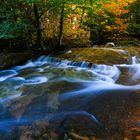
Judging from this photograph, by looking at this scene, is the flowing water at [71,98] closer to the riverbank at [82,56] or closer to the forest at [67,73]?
the forest at [67,73]

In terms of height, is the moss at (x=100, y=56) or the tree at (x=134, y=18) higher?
the tree at (x=134, y=18)

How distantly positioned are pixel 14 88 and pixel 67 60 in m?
3.58

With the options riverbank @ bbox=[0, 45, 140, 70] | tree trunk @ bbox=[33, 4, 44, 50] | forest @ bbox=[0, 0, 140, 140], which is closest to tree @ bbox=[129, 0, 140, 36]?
forest @ bbox=[0, 0, 140, 140]

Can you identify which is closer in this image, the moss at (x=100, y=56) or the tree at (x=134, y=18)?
the moss at (x=100, y=56)

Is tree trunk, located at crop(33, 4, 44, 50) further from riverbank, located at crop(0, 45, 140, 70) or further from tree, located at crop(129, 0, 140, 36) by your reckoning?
tree, located at crop(129, 0, 140, 36)

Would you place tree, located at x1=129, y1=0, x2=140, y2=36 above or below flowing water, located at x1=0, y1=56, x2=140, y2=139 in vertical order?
above

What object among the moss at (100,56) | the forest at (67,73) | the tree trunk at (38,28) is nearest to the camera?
the forest at (67,73)

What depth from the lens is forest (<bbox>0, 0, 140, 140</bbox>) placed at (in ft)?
19.1

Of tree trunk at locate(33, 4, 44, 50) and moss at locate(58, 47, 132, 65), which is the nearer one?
moss at locate(58, 47, 132, 65)

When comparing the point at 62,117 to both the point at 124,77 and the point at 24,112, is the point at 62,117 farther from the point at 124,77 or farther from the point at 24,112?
the point at 124,77

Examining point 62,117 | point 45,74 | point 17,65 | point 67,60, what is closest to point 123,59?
point 67,60

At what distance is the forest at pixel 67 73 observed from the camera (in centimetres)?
584

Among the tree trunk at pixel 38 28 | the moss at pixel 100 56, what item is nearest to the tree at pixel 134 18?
the moss at pixel 100 56

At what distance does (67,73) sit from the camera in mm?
9578
